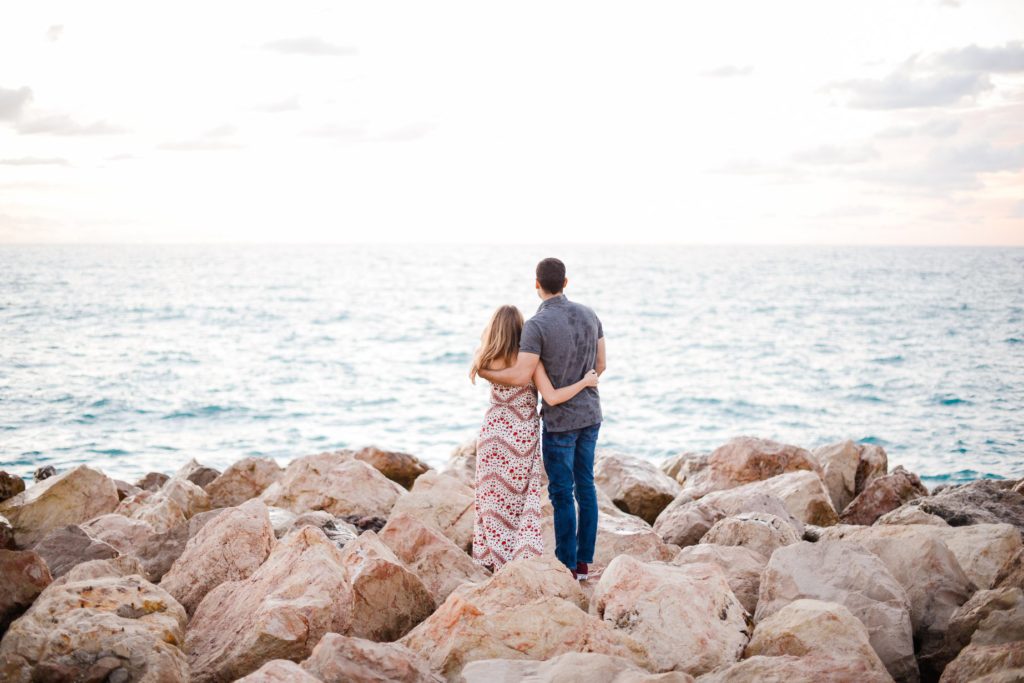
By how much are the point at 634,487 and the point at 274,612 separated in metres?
5.06

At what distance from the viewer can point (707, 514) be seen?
7.36 m

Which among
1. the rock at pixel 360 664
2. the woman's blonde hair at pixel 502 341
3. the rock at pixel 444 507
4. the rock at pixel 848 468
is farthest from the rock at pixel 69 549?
the rock at pixel 848 468

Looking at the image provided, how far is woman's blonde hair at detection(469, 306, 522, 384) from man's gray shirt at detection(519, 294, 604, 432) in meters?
0.12

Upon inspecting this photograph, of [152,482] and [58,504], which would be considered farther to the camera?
[152,482]

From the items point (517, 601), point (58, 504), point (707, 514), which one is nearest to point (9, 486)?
point (58, 504)

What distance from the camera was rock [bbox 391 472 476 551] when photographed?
23.6 ft

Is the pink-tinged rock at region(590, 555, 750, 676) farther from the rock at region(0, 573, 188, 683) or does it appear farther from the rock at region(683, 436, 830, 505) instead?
the rock at region(683, 436, 830, 505)

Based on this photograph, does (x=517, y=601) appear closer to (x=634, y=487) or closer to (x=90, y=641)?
(x=90, y=641)

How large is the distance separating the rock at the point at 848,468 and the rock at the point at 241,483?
20.3 feet

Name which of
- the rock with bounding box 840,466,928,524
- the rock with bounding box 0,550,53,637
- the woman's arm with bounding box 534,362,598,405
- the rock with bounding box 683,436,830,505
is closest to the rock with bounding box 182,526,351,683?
the rock with bounding box 0,550,53,637

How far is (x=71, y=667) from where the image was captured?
4.16m

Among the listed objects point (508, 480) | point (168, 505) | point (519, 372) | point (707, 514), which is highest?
point (519, 372)

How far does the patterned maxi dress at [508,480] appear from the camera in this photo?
6180mm

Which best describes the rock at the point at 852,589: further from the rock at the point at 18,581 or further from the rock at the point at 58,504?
the rock at the point at 58,504
